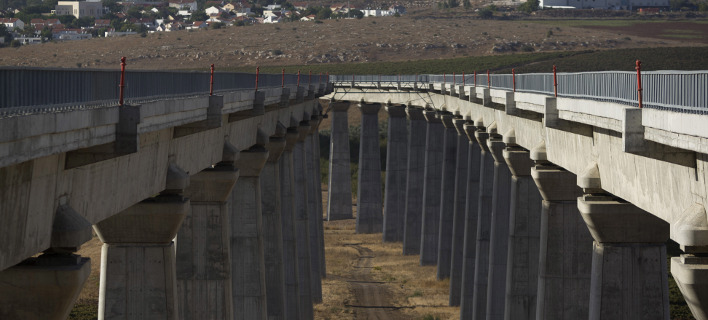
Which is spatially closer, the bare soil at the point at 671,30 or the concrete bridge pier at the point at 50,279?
the concrete bridge pier at the point at 50,279

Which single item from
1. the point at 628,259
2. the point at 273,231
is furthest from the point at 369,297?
the point at 628,259

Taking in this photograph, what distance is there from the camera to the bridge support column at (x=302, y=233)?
54438 millimetres

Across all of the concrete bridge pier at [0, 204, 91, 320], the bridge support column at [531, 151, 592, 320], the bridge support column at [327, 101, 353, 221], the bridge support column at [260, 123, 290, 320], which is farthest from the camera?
the bridge support column at [327, 101, 353, 221]

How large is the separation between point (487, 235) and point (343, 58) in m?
127

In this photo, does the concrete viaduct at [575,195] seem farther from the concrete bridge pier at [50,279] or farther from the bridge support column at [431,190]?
the concrete bridge pier at [50,279]

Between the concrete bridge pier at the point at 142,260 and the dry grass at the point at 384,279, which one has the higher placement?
the concrete bridge pier at the point at 142,260

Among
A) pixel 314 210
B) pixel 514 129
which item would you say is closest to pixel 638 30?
pixel 314 210

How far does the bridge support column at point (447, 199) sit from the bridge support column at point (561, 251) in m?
33.4

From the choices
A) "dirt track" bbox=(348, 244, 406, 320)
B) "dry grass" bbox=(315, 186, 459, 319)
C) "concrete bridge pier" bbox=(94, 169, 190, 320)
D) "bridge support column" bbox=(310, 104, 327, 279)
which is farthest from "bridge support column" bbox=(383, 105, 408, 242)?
"concrete bridge pier" bbox=(94, 169, 190, 320)

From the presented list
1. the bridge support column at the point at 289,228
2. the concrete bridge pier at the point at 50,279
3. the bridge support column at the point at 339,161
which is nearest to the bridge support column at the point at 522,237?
the bridge support column at the point at 289,228

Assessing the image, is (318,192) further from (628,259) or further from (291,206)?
(628,259)

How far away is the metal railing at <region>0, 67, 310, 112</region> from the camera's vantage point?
15.2 m

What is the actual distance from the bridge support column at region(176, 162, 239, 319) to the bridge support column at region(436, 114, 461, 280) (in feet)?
116

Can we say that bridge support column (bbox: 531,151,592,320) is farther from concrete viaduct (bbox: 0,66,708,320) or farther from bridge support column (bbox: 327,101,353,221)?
bridge support column (bbox: 327,101,353,221)
